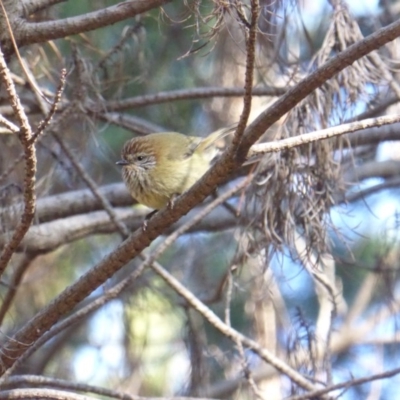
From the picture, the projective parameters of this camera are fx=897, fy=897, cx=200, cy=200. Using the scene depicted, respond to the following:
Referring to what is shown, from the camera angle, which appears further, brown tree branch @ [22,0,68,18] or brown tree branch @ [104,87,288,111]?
brown tree branch @ [104,87,288,111]

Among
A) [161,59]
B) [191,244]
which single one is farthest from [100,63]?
[191,244]

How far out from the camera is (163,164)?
4.90m

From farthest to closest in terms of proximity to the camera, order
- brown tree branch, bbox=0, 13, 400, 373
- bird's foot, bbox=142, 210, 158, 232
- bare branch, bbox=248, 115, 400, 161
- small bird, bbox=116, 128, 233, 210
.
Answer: small bird, bbox=116, 128, 233, 210
bird's foot, bbox=142, 210, 158, 232
bare branch, bbox=248, 115, 400, 161
brown tree branch, bbox=0, 13, 400, 373

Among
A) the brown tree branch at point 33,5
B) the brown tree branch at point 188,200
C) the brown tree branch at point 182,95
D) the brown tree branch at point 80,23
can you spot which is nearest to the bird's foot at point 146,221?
the brown tree branch at point 188,200

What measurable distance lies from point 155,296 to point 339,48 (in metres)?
3.15

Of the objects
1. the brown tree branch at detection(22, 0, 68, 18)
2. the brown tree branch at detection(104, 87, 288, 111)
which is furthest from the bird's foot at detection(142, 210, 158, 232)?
the brown tree branch at detection(22, 0, 68, 18)

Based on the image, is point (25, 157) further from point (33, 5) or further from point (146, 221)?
point (33, 5)

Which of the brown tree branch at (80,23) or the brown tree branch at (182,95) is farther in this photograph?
the brown tree branch at (182,95)

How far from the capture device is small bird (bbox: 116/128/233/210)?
15.6 ft

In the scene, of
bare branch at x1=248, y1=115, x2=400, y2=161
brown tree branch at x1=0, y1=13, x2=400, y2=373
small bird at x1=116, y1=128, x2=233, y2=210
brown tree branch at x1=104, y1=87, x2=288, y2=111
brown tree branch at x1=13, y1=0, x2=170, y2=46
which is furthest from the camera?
brown tree branch at x1=104, y1=87, x2=288, y2=111

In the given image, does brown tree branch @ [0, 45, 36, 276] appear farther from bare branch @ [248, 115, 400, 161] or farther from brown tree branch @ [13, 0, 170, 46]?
brown tree branch @ [13, 0, 170, 46]

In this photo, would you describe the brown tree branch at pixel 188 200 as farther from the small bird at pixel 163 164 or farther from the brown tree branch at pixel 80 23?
the small bird at pixel 163 164

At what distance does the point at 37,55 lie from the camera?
5.32m

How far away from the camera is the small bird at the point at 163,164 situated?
4.77 metres
